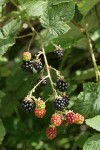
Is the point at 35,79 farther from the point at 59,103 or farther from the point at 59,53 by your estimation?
the point at 59,103

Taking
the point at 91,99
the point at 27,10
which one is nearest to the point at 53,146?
the point at 91,99

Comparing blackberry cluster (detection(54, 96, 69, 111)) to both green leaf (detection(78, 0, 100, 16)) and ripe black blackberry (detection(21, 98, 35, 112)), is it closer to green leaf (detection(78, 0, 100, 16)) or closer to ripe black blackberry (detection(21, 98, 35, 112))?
ripe black blackberry (detection(21, 98, 35, 112))

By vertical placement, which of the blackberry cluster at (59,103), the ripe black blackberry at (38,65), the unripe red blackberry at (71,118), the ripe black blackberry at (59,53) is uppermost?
the ripe black blackberry at (59,53)

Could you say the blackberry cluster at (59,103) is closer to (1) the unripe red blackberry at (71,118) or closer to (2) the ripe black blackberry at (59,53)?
(1) the unripe red blackberry at (71,118)

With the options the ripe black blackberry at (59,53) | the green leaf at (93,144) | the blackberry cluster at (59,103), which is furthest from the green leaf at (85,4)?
the green leaf at (93,144)

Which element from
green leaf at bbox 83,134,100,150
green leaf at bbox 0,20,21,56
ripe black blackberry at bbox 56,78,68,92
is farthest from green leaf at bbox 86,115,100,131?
green leaf at bbox 0,20,21,56

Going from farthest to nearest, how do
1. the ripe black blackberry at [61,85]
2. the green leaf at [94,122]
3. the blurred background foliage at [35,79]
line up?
the blurred background foliage at [35,79], the ripe black blackberry at [61,85], the green leaf at [94,122]

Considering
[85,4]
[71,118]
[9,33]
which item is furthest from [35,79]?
[71,118]
